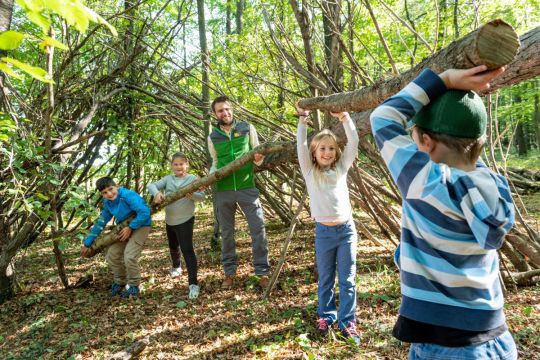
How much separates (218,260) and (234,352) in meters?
2.16

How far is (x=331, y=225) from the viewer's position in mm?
2477

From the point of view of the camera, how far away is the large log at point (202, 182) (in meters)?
3.22

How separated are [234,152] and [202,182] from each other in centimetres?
44

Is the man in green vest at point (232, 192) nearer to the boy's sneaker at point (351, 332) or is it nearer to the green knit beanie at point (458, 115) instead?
the boy's sneaker at point (351, 332)

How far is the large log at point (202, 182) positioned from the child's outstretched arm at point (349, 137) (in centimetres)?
80

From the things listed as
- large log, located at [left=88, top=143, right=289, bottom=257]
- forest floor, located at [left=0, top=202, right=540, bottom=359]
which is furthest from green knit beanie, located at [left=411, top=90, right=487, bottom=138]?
large log, located at [left=88, top=143, right=289, bottom=257]

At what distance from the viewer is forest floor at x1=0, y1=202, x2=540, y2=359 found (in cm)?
239

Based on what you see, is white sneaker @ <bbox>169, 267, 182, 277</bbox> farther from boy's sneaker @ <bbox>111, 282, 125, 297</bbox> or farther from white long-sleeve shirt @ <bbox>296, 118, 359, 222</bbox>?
white long-sleeve shirt @ <bbox>296, 118, 359, 222</bbox>

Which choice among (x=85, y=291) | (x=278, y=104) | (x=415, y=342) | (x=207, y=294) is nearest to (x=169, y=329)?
(x=207, y=294)

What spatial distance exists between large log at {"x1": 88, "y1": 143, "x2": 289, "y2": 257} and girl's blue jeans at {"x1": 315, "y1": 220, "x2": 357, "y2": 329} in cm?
96

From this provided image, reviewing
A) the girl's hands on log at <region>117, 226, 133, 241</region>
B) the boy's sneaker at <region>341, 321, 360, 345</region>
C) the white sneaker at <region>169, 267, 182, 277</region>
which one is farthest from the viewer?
the white sneaker at <region>169, 267, 182, 277</region>

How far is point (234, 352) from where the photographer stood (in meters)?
2.42

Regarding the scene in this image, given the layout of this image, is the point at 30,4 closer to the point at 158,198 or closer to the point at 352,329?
the point at 352,329

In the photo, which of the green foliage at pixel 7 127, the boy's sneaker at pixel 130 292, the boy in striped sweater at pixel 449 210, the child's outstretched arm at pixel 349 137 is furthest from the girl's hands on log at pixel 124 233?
the boy in striped sweater at pixel 449 210
